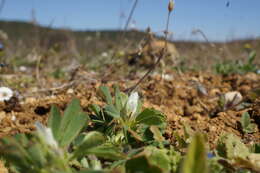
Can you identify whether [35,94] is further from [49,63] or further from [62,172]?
[49,63]

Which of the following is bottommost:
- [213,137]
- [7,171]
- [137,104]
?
[7,171]

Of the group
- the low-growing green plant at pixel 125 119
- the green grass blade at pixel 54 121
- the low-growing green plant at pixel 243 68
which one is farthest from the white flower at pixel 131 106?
the low-growing green plant at pixel 243 68

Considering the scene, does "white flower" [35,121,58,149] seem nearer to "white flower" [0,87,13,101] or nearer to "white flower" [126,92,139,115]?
"white flower" [126,92,139,115]

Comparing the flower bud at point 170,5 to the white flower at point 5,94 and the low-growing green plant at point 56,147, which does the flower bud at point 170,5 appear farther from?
the white flower at point 5,94

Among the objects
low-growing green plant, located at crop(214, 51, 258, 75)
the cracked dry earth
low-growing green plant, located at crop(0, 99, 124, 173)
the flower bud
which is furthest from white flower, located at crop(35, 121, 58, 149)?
low-growing green plant, located at crop(214, 51, 258, 75)

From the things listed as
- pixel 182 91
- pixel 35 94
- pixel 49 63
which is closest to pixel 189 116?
pixel 182 91

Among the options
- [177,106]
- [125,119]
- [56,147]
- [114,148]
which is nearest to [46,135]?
[56,147]
